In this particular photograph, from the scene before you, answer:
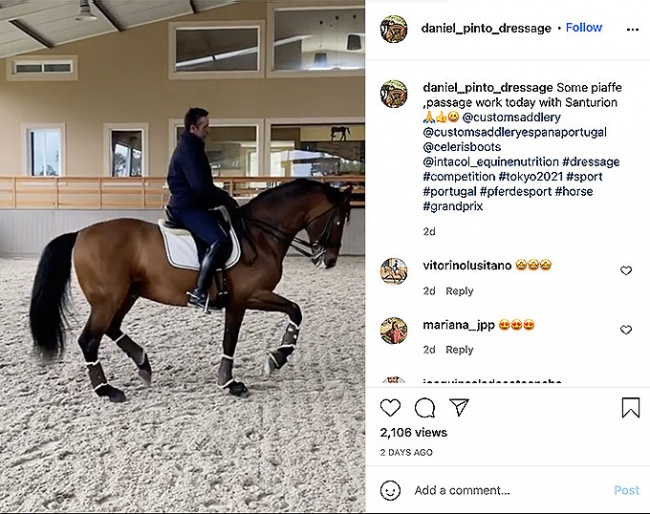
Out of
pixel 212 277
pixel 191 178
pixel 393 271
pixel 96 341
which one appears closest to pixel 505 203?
pixel 393 271

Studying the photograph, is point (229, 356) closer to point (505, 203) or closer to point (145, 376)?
point (145, 376)

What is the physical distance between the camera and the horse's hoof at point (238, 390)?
8.86ft

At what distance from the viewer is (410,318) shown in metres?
0.58

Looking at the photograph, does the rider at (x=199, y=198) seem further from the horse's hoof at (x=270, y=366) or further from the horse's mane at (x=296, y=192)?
the horse's hoof at (x=270, y=366)

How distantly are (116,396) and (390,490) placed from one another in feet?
7.42

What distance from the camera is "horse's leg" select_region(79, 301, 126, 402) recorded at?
8.79 feet

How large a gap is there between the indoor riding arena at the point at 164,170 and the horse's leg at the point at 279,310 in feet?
0.38

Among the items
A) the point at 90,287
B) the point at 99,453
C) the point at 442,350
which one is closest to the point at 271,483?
the point at 99,453

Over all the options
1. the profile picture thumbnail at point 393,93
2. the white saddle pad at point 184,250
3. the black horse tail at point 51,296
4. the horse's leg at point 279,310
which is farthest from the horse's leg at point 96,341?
the profile picture thumbnail at point 393,93

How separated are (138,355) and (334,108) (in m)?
8.62

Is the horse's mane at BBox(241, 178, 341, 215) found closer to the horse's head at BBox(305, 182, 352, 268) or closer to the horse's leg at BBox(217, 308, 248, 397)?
the horse's head at BBox(305, 182, 352, 268)

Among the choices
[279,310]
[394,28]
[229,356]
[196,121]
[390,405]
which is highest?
[196,121]

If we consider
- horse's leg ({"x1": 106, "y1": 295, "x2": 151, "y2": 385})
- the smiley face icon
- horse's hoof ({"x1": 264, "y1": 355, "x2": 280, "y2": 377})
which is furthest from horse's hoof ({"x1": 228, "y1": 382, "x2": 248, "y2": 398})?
the smiley face icon

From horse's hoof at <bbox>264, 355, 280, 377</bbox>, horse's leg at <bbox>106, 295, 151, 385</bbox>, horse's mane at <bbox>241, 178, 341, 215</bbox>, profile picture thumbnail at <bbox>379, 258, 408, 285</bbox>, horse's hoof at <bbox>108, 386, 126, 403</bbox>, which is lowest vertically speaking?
horse's hoof at <bbox>108, 386, 126, 403</bbox>
